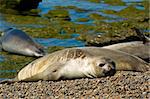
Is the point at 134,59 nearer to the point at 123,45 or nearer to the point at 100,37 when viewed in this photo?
the point at 123,45

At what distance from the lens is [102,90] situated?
635cm

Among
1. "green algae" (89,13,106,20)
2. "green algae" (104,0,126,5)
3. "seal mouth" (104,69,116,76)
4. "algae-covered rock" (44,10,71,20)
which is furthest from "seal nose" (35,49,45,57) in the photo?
"green algae" (104,0,126,5)

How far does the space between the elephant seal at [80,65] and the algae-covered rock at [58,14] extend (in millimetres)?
8297

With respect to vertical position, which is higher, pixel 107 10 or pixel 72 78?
pixel 72 78

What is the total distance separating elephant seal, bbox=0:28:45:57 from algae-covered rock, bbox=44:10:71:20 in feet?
14.9

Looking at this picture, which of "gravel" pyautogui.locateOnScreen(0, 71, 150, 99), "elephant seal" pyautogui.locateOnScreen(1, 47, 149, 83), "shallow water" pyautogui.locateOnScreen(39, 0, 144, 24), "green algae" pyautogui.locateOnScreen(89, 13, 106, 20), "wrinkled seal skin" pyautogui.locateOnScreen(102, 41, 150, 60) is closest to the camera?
"gravel" pyautogui.locateOnScreen(0, 71, 150, 99)

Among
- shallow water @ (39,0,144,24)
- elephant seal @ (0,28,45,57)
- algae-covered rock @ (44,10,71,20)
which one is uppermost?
elephant seal @ (0,28,45,57)

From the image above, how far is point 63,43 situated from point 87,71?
457 cm

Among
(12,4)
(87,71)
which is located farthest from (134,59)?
(12,4)

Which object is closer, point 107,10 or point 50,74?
point 50,74

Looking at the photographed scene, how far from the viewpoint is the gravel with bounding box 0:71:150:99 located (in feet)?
20.1

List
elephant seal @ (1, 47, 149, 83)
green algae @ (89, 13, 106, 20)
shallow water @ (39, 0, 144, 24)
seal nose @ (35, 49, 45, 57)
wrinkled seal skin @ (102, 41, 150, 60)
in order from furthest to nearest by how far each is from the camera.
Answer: shallow water @ (39, 0, 144, 24)
green algae @ (89, 13, 106, 20)
seal nose @ (35, 49, 45, 57)
wrinkled seal skin @ (102, 41, 150, 60)
elephant seal @ (1, 47, 149, 83)

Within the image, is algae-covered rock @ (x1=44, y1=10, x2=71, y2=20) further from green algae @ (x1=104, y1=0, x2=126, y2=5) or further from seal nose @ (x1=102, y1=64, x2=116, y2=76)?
seal nose @ (x1=102, y1=64, x2=116, y2=76)

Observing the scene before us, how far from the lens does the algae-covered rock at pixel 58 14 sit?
1630 cm
